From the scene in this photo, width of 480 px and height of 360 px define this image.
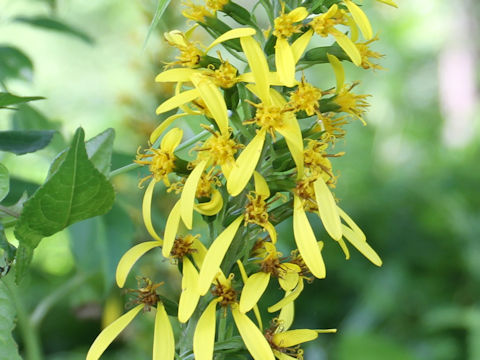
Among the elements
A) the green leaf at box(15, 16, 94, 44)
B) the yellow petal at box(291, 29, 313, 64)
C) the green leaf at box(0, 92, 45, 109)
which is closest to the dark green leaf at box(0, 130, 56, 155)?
the green leaf at box(0, 92, 45, 109)

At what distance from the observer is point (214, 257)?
489 mm

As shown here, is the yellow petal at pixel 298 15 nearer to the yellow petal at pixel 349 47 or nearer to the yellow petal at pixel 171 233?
the yellow petal at pixel 349 47

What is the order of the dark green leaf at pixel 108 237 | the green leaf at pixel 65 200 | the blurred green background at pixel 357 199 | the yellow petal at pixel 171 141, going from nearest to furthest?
the green leaf at pixel 65 200 < the yellow petal at pixel 171 141 < the dark green leaf at pixel 108 237 < the blurred green background at pixel 357 199

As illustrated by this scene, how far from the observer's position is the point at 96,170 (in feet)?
1.52

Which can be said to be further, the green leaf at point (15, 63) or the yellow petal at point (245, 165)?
the green leaf at point (15, 63)

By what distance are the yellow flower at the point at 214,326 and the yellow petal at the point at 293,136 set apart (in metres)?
0.11

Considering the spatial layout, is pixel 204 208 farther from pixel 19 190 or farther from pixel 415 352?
pixel 415 352

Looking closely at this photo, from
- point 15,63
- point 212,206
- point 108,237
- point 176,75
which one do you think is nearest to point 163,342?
point 212,206

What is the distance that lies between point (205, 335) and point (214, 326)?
0.01 meters

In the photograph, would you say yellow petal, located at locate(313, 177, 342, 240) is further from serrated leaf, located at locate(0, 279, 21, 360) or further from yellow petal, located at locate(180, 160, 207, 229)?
serrated leaf, located at locate(0, 279, 21, 360)

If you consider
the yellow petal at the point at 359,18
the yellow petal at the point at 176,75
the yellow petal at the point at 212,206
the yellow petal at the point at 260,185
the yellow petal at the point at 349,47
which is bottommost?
the yellow petal at the point at 212,206

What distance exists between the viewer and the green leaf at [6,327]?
1.52 feet

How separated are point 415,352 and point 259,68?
93.1 inches

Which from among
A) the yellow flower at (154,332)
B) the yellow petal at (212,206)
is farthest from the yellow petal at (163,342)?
the yellow petal at (212,206)
